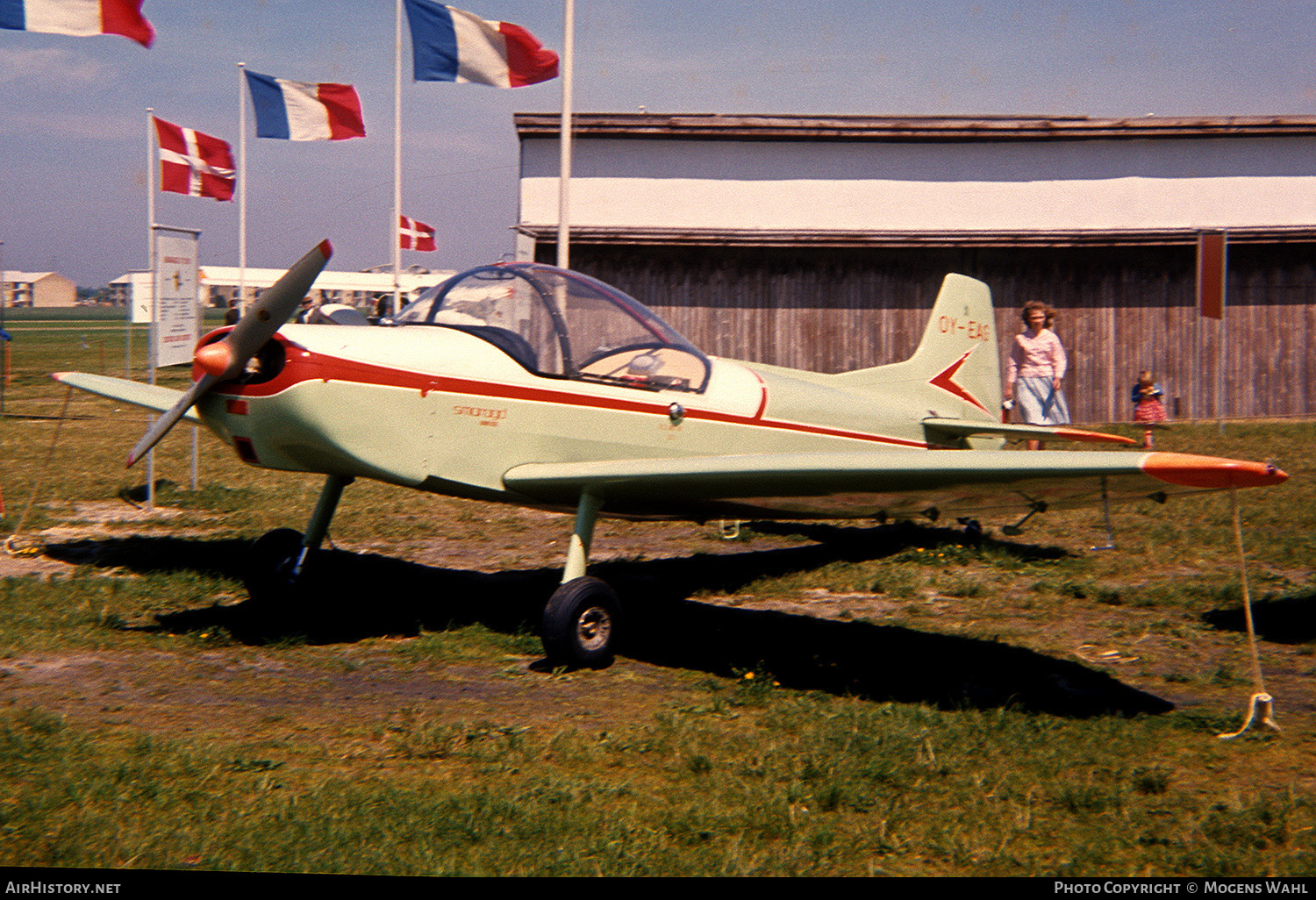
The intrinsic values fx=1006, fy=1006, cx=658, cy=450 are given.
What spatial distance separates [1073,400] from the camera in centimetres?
1664

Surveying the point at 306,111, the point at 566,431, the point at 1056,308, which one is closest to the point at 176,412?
the point at 566,431

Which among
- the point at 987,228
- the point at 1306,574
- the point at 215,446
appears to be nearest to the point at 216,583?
the point at 1306,574

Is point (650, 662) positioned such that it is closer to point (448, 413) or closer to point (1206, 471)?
point (448, 413)

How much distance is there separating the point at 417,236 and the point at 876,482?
29505 millimetres

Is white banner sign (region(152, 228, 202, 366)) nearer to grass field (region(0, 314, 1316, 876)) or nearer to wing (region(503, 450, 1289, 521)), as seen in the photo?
grass field (region(0, 314, 1316, 876))

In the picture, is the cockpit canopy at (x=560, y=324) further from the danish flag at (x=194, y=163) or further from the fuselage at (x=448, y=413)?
the danish flag at (x=194, y=163)

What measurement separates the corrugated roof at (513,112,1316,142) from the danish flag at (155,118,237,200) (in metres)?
5.73

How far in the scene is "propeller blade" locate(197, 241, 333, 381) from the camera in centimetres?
493

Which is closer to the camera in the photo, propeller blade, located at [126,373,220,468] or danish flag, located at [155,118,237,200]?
propeller blade, located at [126,373,220,468]

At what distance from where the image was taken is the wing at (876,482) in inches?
155

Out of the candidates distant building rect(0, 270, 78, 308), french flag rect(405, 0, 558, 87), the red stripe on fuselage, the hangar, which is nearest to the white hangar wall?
the hangar

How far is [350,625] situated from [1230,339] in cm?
1598

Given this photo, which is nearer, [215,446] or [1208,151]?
[215,446]

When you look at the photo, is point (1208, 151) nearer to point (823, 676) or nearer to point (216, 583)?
point (823, 676)
